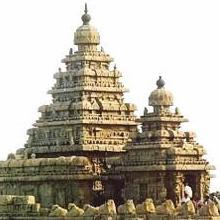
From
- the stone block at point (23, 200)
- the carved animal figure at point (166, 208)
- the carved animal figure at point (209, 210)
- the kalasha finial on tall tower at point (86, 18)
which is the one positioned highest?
the kalasha finial on tall tower at point (86, 18)

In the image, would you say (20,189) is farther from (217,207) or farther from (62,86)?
(217,207)

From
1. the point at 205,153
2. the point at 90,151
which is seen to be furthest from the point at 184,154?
the point at 90,151

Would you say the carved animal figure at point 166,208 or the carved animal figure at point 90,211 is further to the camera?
the carved animal figure at point 90,211

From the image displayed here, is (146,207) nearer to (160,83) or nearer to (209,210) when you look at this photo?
(209,210)

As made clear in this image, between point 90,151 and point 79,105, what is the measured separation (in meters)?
2.69

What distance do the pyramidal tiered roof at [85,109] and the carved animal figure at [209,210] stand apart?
33.9ft

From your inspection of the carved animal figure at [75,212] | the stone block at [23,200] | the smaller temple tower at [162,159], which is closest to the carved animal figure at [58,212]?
the carved animal figure at [75,212]

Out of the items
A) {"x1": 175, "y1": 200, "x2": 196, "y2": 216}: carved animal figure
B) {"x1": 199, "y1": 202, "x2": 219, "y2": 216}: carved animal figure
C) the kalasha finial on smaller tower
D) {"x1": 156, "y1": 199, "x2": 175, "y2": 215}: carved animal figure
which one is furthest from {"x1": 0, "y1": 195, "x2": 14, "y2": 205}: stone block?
{"x1": 199, "y1": 202, "x2": 219, "y2": 216}: carved animal figure

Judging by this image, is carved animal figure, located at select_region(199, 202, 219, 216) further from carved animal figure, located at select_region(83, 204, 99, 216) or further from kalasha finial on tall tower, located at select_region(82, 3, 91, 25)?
kalasha finial on tall tower, located at select_region(82, 3, 91, 25)

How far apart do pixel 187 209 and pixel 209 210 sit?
3.59 ft

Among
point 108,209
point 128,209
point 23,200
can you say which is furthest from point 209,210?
point 23,200

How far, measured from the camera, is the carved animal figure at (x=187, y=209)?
197 ft

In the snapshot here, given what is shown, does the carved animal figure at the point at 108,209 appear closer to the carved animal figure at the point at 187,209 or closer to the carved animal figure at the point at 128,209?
the carved animal figure at the point at 128,209

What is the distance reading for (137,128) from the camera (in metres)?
72.3
